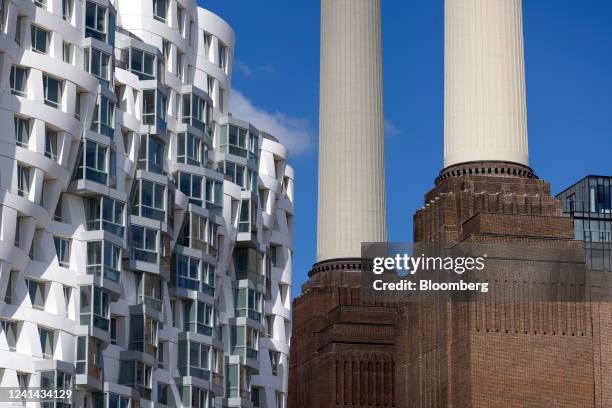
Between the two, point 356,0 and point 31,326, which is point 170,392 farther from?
point 356,0

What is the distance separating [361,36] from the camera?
148 meters

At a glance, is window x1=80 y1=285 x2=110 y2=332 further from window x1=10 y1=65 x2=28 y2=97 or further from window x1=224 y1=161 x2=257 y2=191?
window x1=224 y1=161 x2=257 y2=191

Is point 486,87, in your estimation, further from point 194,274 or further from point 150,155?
point 150,155

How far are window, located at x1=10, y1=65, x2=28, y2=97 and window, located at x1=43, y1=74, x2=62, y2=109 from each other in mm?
1316

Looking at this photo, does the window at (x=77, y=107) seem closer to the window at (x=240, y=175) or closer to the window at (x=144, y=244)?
the window at (x=144, y=244)

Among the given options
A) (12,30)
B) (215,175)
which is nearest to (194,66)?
(215,175)

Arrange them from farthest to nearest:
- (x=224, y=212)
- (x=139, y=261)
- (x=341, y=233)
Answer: (x=341, y=233), (x=224, y=212), (x=139, y=261)

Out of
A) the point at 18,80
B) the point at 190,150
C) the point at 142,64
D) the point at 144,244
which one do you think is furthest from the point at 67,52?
the point at 190,150

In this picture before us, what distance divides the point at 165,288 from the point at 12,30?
74.4ft

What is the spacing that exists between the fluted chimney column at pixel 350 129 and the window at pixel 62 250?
5444 cm

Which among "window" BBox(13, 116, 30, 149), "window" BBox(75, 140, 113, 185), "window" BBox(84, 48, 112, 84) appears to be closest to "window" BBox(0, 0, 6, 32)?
"window" BBox(13, 116, 30, 149)

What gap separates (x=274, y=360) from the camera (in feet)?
413

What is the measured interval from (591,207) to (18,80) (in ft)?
338

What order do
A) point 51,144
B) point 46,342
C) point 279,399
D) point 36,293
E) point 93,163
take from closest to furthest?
point 46,342, point 36,293, point 51,144, point 93,163, point 279,399
